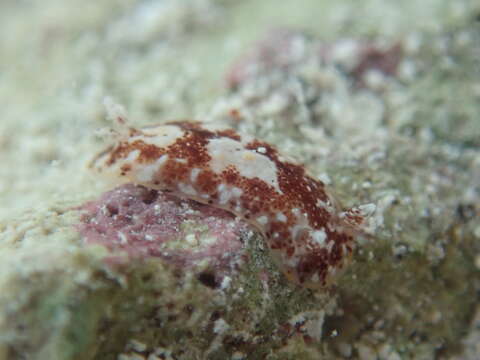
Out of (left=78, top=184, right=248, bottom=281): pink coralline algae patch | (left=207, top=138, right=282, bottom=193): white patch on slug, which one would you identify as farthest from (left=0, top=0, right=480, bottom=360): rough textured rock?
(left=207, top=138, right=282, bottom=193): white patch on slug

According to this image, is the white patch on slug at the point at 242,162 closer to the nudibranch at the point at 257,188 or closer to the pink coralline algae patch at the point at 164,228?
the nudibranch at the point at 257,188

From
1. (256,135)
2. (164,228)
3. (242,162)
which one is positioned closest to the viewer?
(164,228)

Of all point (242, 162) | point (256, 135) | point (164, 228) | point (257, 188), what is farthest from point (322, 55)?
point (164, 228)

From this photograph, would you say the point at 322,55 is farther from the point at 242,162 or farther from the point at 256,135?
the point at 242,162

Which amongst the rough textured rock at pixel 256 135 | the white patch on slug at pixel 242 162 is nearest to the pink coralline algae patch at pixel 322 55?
the rough textured rock at pixel 256 135

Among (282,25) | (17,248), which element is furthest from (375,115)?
(17,248)

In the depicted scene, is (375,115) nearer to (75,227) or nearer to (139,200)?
(139,200)

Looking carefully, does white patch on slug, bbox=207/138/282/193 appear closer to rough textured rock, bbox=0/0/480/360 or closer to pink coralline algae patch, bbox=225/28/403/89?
rough textured rock, bbox=0/0/480/360
